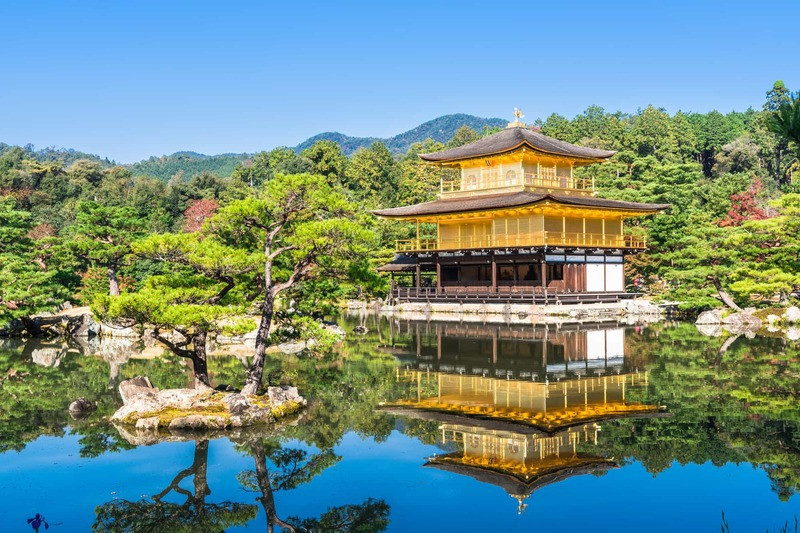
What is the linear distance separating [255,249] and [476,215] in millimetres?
26399

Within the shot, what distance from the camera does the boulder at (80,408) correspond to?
15.1 meters

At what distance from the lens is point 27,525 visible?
9062 mm

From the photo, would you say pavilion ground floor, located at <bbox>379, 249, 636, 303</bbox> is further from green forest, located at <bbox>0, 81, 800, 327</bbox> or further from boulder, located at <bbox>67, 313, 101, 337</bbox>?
boulder, located at <bbox>67, 313, 101, 337</bbox>

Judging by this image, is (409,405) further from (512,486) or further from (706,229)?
(706,229)

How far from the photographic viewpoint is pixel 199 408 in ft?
45.2

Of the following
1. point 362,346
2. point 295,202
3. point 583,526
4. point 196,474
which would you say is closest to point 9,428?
point 196,474

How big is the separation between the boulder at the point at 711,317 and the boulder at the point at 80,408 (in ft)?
86.4

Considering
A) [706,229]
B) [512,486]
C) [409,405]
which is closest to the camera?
[512,486]

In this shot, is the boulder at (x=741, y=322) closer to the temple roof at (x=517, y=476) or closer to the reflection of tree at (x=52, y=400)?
the temple roof at (x=517, y=476)

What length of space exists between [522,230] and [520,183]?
350 cm

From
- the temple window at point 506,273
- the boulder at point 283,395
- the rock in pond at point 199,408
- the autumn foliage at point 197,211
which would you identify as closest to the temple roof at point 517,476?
the rock in pond at point 199,408

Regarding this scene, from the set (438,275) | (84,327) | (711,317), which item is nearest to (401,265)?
(438,275)

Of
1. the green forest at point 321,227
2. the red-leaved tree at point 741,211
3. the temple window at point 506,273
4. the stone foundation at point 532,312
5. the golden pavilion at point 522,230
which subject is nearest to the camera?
the green forest at point 321,227

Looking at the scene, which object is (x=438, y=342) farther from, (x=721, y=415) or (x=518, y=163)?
(x=518, y=163)
